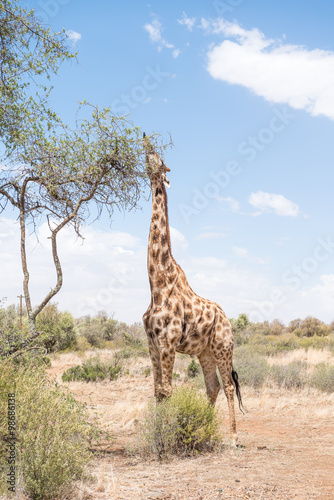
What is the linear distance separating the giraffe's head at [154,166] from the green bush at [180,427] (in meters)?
3.53

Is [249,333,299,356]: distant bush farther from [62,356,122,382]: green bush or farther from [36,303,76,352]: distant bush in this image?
[36,303,76,352]: distant bush

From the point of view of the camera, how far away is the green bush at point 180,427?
739 cm

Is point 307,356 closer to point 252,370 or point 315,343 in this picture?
point 315,343

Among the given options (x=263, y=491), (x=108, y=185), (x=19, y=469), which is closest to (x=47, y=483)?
(x=19, y=469)

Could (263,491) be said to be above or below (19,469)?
below

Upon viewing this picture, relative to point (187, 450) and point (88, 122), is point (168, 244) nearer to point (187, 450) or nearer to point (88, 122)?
point (88, 122)

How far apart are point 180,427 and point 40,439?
104 inches

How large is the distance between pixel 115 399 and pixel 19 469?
912 cm

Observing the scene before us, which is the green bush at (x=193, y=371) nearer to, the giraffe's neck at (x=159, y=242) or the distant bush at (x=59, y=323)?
the giraffe's neck at (x=159, y=242)

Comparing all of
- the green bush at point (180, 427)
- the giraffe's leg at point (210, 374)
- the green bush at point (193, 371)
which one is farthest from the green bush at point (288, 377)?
the green bush at point (180, 427)

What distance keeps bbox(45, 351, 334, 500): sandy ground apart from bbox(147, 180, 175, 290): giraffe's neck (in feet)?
8.05

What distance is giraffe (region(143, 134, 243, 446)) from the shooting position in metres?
7.48

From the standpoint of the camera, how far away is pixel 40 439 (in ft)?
18.3

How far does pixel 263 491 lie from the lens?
228 inches
